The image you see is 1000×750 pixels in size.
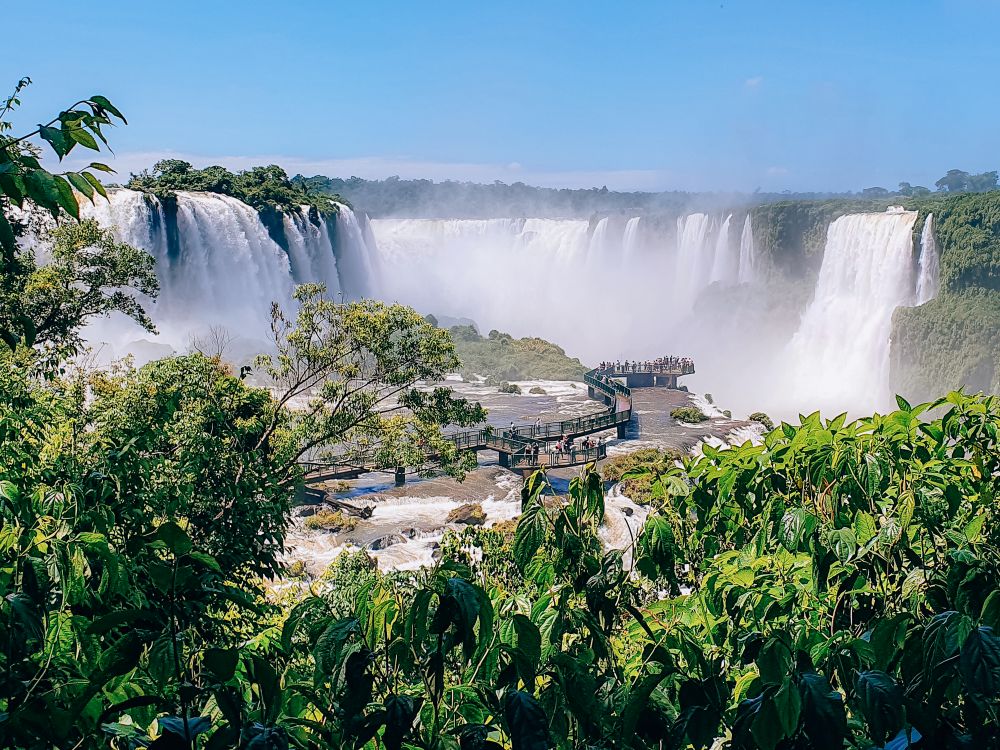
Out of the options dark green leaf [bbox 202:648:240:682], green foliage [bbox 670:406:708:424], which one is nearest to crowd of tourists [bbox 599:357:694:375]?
green foliage [bbox 670:406:708:424]

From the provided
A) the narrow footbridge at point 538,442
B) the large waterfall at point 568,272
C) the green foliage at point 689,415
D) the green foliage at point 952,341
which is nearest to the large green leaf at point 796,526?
the narrow footbridge at point 538,442

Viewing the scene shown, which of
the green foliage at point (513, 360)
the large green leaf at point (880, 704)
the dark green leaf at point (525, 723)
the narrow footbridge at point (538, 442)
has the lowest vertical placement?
the green foliage at point (513, 360)

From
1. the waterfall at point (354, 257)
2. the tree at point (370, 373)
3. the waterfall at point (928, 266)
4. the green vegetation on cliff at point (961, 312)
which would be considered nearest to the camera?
the tree at point (370, 373)

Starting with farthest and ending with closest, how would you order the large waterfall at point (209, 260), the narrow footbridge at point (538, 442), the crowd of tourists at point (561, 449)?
the large waterfall at point (209, 260)
the crowd of tourists at point (561, 449)
the narrow footbridge at point (538, 442)

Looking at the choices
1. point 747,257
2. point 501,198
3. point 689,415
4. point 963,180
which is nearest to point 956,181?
point 963,180

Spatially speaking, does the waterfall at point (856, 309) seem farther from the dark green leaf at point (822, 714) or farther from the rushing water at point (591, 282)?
the dark green leaf at point (822, 714)

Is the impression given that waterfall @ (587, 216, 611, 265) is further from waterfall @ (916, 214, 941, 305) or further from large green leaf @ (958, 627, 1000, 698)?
large green leaf @ (958, 627, 1000, 698)

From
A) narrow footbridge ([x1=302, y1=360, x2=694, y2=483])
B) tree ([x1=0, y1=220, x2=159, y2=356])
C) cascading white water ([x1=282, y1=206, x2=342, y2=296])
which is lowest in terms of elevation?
narrow footbridge ([x1=302, y1=360, x2=694, y2=483])
